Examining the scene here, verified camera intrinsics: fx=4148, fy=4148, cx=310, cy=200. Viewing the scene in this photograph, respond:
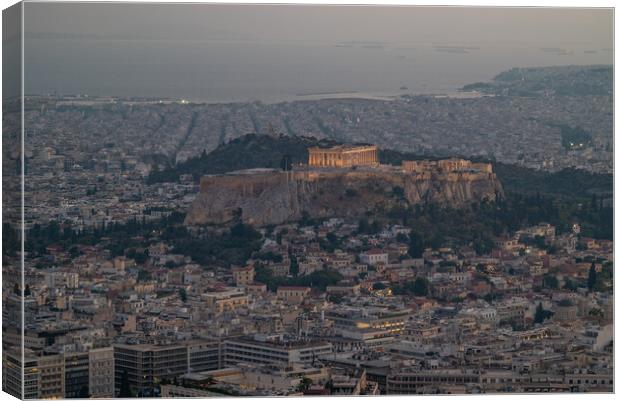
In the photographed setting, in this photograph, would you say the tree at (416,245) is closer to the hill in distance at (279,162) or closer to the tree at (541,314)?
the hill in distance at (279,162)

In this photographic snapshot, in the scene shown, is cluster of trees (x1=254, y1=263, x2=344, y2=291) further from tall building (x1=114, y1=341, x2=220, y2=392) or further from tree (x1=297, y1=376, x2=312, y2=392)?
tree (x1=297, y1=376, x2=312, y2=392)

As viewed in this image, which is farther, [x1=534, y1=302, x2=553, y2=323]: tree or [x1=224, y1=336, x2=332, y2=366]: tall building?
[x1=534, y1=302, x2=553, y2=323]: tree

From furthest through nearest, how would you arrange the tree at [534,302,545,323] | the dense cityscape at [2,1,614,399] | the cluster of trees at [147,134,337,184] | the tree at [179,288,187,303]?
the cluster of trees at [147,134,337,184] < the tree at [179,288,187,303] < the tree at [534,302,545,323] < the dense cityscape at [2,1,614,399]

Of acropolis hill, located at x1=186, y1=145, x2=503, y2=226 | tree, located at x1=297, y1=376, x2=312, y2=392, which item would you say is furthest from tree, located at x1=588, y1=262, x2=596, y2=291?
tree, located at x1=297, y1=376, x2=312, y2=392

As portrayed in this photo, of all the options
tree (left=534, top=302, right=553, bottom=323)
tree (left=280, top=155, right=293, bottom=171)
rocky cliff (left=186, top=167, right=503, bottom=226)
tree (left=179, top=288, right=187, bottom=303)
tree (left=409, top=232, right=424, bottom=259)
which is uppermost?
tree (left=280, top=155, right=293, bottom=171)

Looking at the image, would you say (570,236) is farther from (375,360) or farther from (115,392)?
(115,392)

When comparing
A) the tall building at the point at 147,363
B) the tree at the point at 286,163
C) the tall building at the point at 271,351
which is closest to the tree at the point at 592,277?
the tall building at the point at 271,351

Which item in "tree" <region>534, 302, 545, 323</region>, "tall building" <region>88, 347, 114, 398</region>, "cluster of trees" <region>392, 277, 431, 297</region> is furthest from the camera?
"cluster of trees" <region>392, 277, 431, 297</region>

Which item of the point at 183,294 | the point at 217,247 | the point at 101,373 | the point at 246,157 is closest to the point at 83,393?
the point at 101,373
